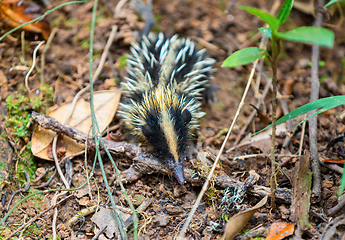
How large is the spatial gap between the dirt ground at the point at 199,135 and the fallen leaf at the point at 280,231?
0.07 m

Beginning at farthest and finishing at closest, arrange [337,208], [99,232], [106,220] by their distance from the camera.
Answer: [106,220] < [99,232] < [337,208]

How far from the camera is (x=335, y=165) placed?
3.55 m

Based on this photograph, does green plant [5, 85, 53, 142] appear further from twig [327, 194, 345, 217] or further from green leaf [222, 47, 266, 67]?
twig [327, 194, 345, 217]

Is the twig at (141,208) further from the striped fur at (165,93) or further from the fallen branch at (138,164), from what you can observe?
the striped fur at (165,93)

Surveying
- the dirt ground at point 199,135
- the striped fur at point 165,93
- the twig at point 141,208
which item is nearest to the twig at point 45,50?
the dirt ground at point 199,135

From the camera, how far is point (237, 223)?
3.07 metres

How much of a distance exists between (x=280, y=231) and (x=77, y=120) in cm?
310

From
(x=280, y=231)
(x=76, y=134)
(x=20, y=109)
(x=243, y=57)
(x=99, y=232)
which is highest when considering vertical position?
(x=243, y=57)

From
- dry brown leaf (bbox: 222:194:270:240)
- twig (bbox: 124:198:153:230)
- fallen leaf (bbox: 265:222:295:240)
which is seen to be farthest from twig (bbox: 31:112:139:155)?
fallen leaf (bbox: 265:222:295:240)

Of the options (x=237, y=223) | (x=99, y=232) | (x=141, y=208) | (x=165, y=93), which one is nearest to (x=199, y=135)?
(x=165, y=93)

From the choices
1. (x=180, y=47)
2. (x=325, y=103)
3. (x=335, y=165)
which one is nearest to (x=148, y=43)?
(x=180, y=47)

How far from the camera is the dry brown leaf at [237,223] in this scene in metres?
3.04

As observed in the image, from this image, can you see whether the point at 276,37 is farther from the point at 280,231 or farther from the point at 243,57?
the point at 280,231

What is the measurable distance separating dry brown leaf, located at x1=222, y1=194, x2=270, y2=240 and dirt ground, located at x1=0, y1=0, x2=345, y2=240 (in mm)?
140
